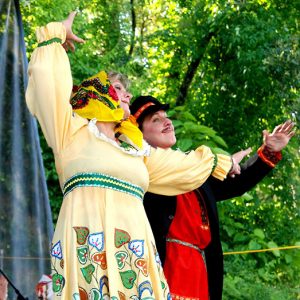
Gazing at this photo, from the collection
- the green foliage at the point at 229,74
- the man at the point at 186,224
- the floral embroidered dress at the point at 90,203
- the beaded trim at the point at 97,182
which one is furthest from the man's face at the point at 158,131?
the green foliage at the point at 229,74

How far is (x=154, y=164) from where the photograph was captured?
3.42m

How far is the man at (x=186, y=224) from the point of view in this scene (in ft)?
12.2

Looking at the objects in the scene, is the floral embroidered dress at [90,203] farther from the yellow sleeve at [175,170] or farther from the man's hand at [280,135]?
the man's hand at [280,135]

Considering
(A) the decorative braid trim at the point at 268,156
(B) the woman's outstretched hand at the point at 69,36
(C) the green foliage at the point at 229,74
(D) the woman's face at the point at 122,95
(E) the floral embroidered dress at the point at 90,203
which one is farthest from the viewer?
(C) the green foliage at the point at 229,74

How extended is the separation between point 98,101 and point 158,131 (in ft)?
1.99

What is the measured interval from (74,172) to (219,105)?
217 inches

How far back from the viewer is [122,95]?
3404 mm

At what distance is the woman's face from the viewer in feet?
11.1

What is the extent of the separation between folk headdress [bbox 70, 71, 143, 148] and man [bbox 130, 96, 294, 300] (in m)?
0.50

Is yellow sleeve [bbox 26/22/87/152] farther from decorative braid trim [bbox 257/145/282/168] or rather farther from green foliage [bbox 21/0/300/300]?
green foliage [bbox 21/0/300/300]

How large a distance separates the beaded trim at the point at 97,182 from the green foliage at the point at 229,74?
3.47 metres

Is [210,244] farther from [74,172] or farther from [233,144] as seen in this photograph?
[233,144]

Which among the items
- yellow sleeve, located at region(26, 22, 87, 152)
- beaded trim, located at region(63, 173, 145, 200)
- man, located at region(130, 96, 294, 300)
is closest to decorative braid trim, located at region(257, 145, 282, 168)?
man, located at region(130, 96, 294, 300)

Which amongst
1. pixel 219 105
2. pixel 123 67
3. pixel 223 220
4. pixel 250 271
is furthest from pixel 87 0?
pixel 250 271
